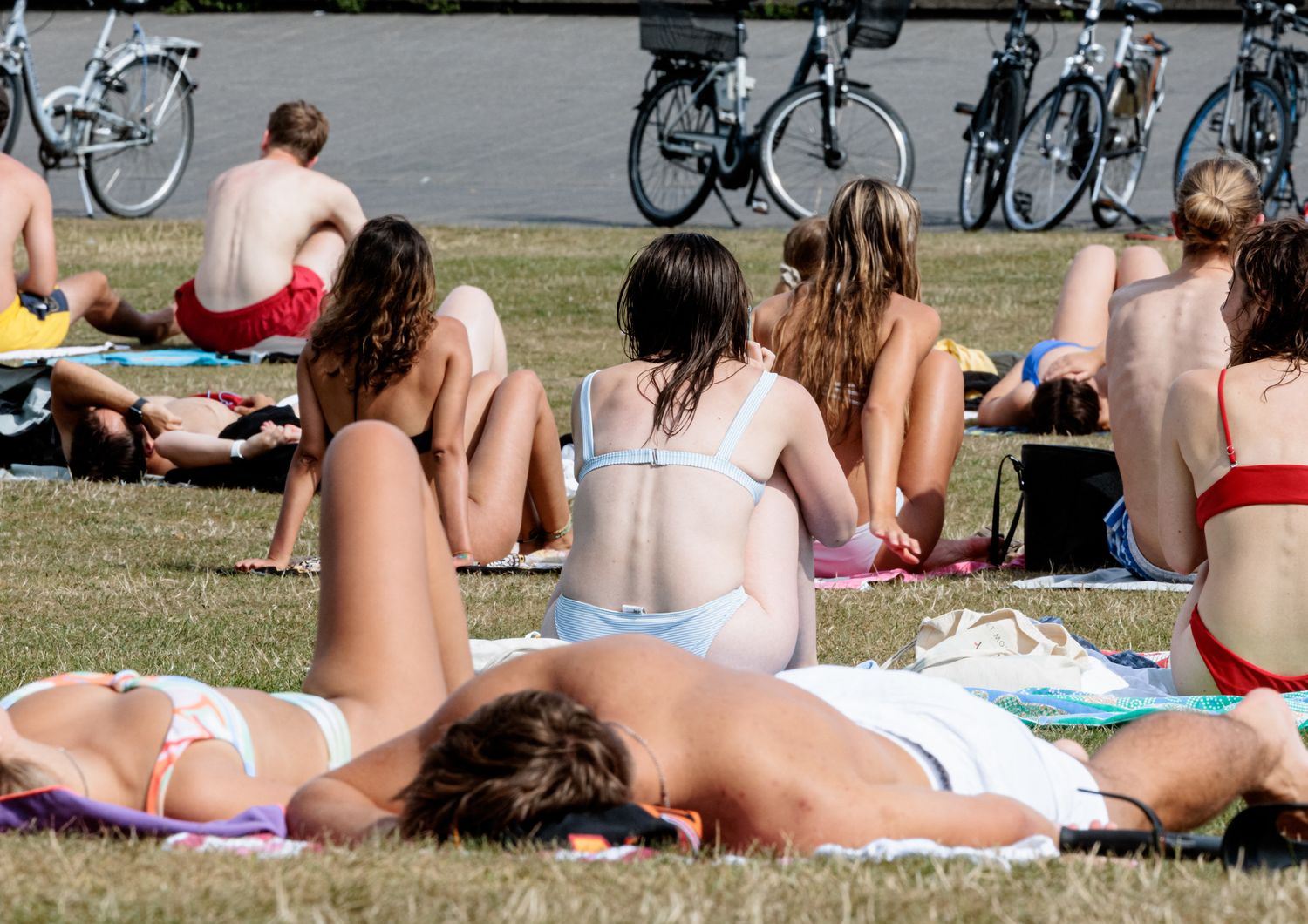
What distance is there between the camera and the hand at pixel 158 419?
792 cm

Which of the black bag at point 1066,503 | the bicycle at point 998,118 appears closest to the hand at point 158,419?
the black bag at point 1066,503

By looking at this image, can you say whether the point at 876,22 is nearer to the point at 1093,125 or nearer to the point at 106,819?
the point at 1093,125

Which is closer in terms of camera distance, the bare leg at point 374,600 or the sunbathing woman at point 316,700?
the sunbathing woman at point 316,700

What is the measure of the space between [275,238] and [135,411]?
2700 mm

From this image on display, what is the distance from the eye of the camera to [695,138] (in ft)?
46.0

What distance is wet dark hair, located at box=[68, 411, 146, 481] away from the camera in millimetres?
7957

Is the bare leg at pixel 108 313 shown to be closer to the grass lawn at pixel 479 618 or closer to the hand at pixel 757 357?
the grass lawn at pixel 479 618

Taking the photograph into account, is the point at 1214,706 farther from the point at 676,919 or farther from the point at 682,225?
the point at 682,225

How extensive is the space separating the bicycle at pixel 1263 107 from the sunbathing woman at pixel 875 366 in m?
7.00

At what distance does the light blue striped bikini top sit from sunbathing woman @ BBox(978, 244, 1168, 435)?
16.3ft

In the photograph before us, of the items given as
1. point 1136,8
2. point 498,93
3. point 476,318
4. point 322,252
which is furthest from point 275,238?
point 498,93

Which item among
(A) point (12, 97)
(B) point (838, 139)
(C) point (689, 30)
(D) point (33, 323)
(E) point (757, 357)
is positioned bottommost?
(D) point (33, 323)

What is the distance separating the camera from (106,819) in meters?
2.88

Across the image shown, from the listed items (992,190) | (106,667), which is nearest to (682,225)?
(992,190)
